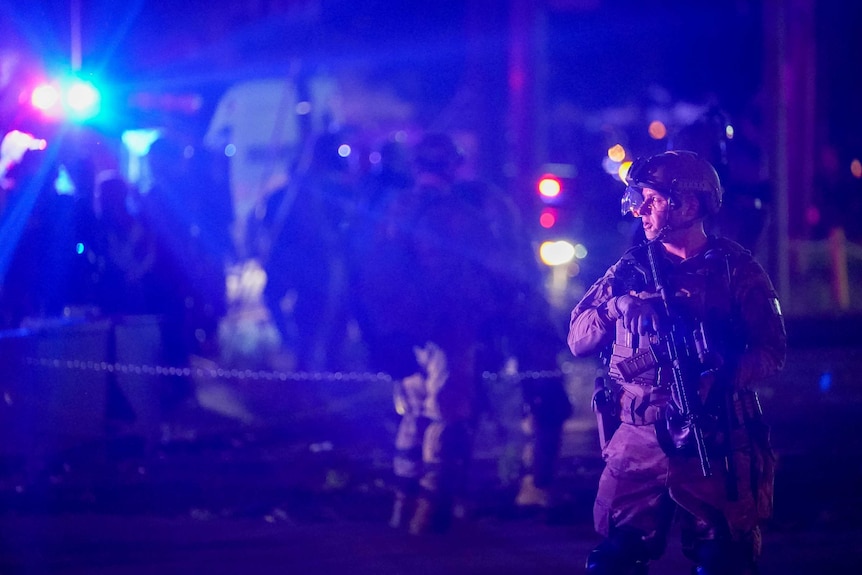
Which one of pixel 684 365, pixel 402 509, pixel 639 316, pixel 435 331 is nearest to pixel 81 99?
pixel 435 331

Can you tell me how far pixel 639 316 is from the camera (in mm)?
4238

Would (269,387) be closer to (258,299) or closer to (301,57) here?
(258,299)

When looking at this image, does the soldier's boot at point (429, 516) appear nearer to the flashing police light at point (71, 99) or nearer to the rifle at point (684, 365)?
the rifle at point (684, 365)

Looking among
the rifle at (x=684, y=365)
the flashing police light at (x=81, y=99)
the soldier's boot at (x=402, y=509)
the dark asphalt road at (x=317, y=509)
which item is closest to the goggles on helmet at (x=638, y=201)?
the rifle at (x=684, y=365)

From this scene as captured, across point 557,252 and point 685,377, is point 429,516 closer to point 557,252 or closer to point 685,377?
point 685,377

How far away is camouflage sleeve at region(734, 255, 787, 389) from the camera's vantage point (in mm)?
4281

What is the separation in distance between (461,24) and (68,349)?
16750 millimetres

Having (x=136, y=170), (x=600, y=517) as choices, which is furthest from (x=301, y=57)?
(x=600, y=517)

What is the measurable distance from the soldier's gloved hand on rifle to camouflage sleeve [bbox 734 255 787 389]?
0.35m

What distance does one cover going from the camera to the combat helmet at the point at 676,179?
173 inches

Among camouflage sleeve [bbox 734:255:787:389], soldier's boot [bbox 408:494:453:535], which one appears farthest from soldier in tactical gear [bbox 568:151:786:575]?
soldier's boot [bbox 408:494:453:535]

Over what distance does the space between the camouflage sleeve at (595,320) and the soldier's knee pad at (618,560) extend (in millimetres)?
749

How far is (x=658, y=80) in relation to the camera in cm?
2744

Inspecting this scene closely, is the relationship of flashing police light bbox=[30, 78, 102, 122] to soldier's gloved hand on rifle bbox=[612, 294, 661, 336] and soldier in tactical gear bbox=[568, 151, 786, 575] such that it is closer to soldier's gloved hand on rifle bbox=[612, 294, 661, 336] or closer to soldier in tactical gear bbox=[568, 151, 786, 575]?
soldier in tactical gear bbox=[568, 151, 786, 575]
